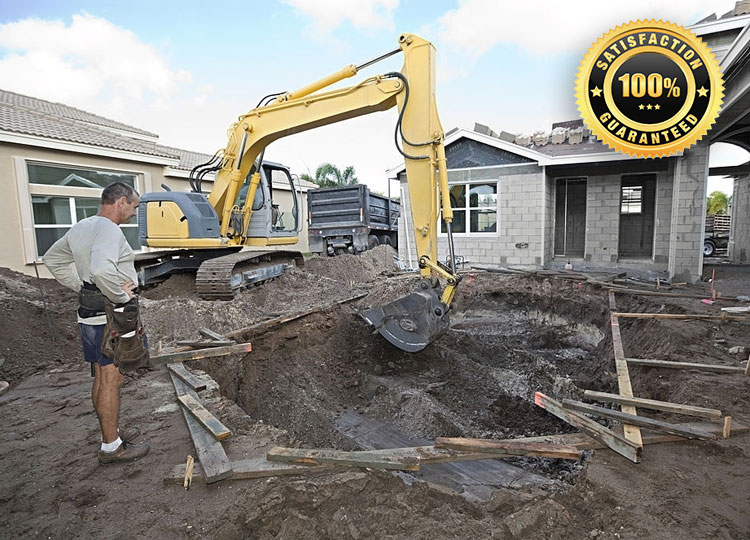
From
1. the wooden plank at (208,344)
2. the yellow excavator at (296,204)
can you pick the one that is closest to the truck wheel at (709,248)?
the yellow excavator at (296,204)

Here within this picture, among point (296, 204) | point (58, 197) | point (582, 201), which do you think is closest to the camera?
point (296, 204)

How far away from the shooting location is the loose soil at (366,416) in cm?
211

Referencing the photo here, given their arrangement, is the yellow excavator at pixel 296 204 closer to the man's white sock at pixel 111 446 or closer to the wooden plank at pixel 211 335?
the wooden plank at pixel 211 335

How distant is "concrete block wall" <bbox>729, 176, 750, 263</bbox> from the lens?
38.7 ft

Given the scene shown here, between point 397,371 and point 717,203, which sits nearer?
point 397,371

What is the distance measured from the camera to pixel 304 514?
2143mm

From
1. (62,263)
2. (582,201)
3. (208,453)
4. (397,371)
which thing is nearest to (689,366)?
(397,371)

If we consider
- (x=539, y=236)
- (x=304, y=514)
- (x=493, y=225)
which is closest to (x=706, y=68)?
(x=539, y=236)

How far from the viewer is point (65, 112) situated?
1535 cm

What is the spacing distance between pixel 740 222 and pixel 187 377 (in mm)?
15741

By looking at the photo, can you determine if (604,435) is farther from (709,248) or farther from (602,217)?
(709,248)

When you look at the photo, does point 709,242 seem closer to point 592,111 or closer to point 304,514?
point 592,111

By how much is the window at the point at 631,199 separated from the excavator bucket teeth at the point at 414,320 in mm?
9871

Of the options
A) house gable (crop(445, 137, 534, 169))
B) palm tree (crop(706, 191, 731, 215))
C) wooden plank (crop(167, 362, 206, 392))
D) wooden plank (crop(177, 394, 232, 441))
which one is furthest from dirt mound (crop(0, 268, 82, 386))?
palm tree (crop(706, 191, 731, 215))
